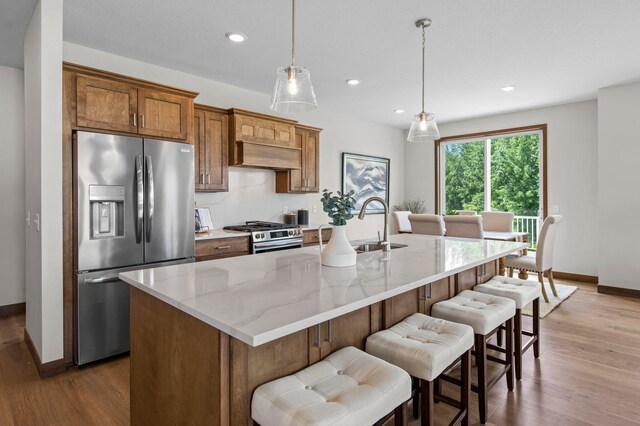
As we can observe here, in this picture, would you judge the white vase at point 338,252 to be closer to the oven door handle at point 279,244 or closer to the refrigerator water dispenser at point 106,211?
the refrigerator water dispenser at point 106,211

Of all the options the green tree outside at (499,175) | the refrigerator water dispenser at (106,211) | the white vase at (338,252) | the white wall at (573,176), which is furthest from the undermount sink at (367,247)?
the green tree outside at (499,175)

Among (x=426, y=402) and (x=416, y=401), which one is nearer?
(x=426, y=402)

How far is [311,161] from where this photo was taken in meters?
5.05

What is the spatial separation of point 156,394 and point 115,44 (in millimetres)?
3095

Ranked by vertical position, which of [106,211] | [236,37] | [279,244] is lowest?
[279,244]

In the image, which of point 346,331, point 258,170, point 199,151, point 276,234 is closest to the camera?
point 346,331

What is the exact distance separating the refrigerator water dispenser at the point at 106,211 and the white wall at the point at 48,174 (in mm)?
208

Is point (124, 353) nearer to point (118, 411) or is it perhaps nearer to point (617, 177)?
point (118, 411)

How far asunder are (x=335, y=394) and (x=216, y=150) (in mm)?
3286

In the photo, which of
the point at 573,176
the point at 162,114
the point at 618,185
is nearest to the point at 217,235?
the point at 162,114

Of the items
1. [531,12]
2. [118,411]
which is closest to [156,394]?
[118,411]

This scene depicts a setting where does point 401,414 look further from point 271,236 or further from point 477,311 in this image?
point 271,236

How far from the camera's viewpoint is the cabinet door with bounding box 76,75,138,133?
275 cm

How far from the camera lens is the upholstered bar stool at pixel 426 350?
1.49 m
